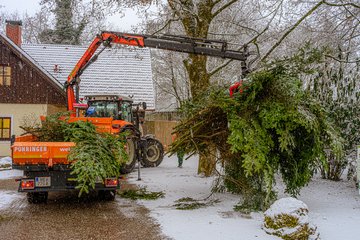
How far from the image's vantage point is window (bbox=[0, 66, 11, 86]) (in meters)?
22.0

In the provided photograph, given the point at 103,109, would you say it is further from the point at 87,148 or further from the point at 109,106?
the point at 87,148

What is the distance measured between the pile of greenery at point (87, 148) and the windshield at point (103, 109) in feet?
19.0

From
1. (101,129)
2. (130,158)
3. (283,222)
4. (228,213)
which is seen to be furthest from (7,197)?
(283,222)

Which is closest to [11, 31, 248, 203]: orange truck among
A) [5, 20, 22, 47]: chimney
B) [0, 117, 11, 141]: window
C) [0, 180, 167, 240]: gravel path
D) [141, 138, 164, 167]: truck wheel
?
[141, 138, 164, 167]: truck wheel

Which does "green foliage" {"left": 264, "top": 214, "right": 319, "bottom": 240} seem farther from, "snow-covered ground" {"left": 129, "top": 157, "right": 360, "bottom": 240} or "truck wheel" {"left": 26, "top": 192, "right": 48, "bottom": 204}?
"truck wheel" {"left": 26, "top": 192, "right": 48, "bottom": 204}

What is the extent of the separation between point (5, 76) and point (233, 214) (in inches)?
695

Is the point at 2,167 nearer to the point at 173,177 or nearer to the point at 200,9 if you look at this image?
the point at 173,177

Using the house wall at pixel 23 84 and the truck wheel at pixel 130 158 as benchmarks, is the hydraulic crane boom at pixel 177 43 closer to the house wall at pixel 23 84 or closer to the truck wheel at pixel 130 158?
the truck wheel at pixel 130 158

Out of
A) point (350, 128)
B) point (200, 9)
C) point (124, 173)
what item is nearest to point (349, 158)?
point (350, 128)

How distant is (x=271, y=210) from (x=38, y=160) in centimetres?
473

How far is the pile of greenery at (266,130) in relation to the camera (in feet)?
26.0

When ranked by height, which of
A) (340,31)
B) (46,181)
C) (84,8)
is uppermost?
(84,8)

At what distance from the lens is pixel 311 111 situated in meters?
8.29

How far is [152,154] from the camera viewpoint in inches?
700
